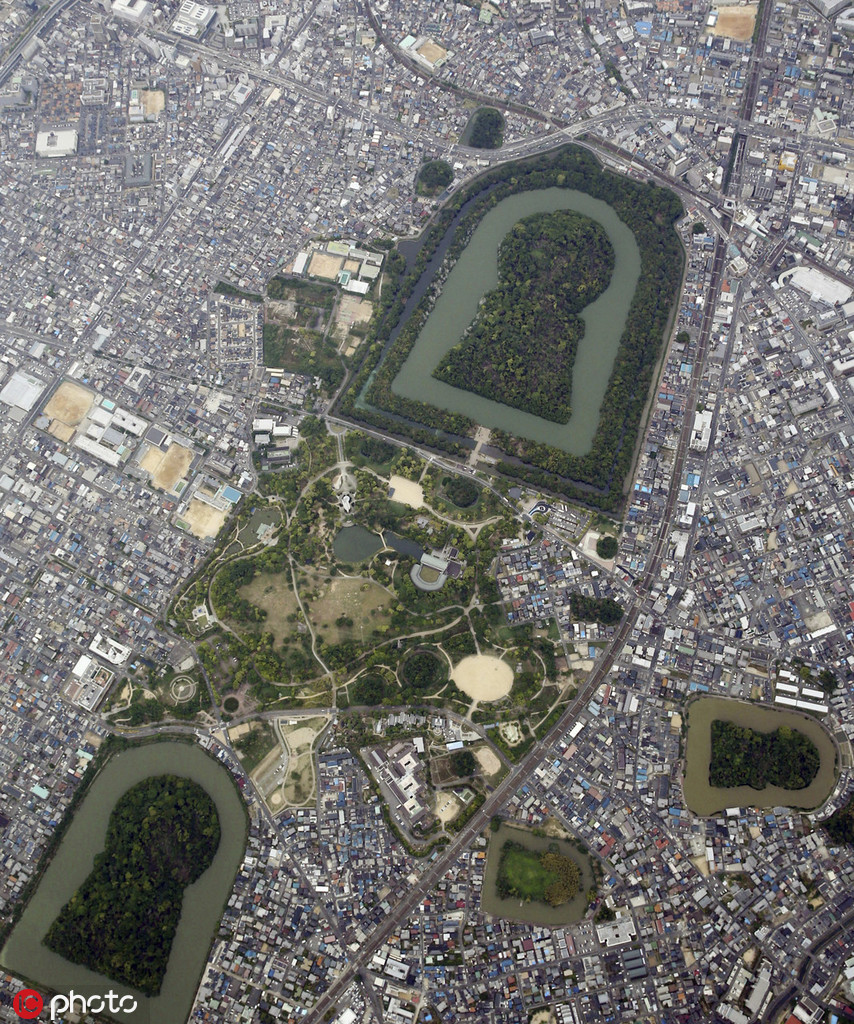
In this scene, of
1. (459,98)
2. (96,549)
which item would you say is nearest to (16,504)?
(96,549)

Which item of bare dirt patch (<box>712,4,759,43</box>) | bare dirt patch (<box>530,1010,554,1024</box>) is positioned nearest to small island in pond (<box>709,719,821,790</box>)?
bare dirt patch (<box>530,1010,554,1024</box>)

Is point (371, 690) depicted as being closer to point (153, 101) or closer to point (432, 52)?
point (153, 101)

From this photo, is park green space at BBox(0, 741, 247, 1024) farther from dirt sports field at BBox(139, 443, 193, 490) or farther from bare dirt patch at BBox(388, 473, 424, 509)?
bare dirt patch at BBox(388, 473, 424, 509)

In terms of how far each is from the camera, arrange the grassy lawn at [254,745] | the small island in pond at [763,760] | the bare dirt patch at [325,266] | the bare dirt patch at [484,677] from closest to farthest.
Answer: the small island in pond at [763,760] < the grassy lawn at [254,745] < the bare dirt patch at [484,677] < the bare dirt patch at [325,266]

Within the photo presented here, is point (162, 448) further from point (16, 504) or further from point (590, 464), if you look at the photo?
point (590, 464)

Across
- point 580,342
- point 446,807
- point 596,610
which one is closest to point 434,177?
point 580,342

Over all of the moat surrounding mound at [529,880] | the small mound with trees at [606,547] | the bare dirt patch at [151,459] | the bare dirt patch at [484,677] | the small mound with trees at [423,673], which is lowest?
the moat surrounding mound at [529,880]

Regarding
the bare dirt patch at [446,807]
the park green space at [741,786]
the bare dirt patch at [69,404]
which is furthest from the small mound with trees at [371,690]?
the bare dirt patch at [69,404]

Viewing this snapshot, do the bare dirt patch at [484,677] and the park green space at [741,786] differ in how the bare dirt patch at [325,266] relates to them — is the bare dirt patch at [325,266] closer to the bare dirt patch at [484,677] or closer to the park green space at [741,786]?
the bare dirt patch at [484,677]
